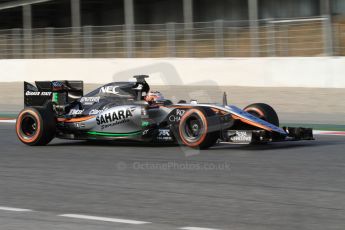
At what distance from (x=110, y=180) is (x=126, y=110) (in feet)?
9.68

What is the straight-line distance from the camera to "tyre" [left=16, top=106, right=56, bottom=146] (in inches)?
475

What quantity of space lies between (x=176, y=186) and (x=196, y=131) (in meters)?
2.77

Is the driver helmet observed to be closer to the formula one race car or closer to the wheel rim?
the formula one race car

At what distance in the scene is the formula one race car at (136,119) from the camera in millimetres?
10758

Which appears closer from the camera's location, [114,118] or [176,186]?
[176,186]

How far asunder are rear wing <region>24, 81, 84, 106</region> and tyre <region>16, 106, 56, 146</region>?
1.36 feet

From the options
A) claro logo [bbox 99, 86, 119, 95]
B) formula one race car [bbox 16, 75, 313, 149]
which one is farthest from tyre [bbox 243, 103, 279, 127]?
claro logo [bbox 99, 86, 119, 95]

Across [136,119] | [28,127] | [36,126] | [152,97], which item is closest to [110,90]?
[152,97]

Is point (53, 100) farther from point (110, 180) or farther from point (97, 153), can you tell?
point (110, 180)

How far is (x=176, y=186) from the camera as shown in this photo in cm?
824

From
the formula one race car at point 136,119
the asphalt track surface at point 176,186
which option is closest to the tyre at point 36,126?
the formula one race car at point 136,119

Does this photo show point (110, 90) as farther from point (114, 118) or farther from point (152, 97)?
point (152, 97)

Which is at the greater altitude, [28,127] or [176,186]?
[28,127]

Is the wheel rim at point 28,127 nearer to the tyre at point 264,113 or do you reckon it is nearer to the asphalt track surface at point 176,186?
the asphalt track surface at point 176,186
